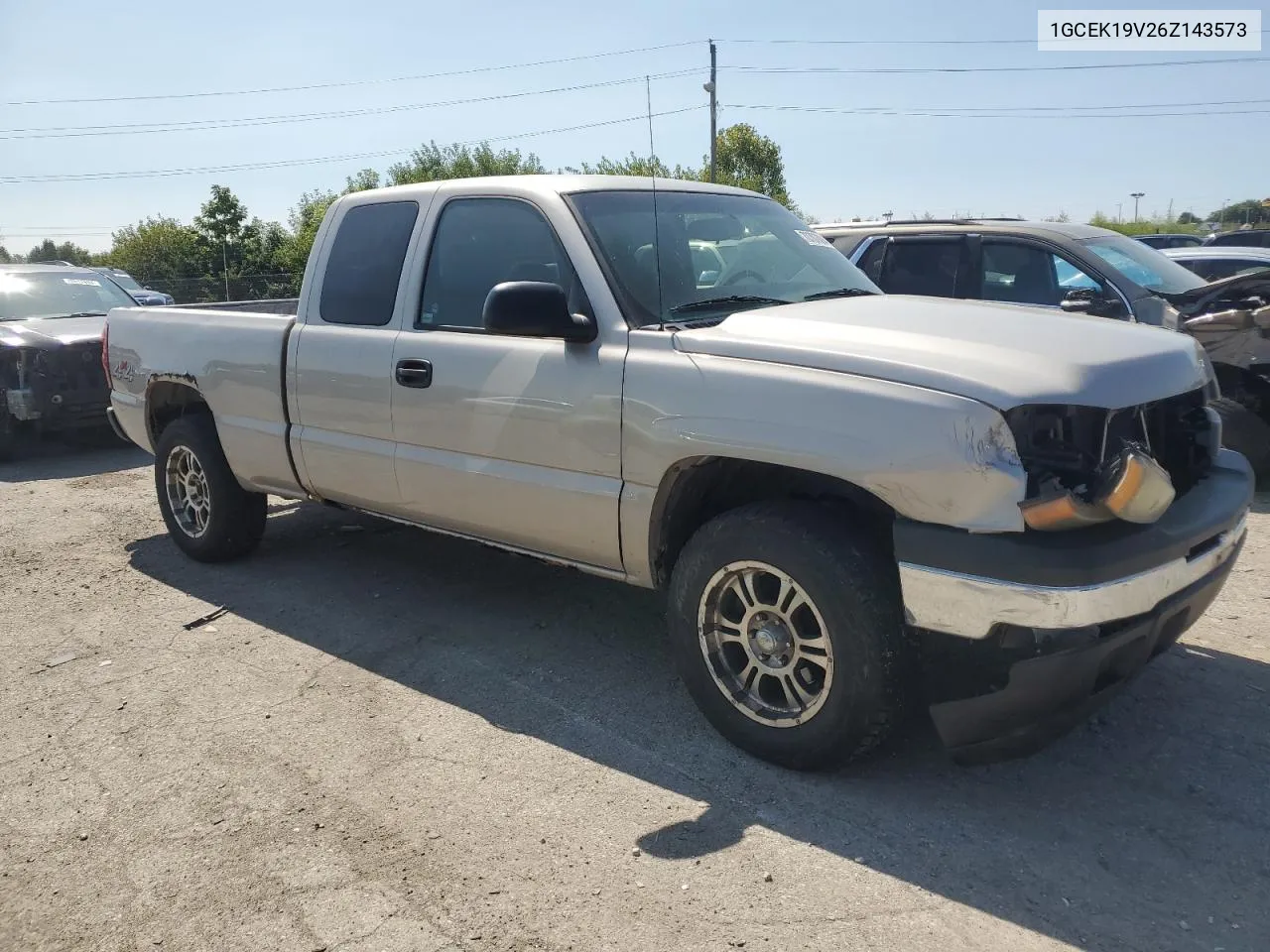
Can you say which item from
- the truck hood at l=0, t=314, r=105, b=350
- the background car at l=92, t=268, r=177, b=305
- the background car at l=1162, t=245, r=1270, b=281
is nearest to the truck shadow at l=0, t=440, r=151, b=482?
the truck hood at l=0, t=314, r=105, b=350

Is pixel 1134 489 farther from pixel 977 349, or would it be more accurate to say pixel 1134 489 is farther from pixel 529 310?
pixel 529 310

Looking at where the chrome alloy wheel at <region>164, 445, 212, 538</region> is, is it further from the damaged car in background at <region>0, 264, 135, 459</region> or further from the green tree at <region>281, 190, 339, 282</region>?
the green tree at <region>281, 190, 339, 282</region>

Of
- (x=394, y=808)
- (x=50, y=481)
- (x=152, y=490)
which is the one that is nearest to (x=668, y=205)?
(x=394, y=808)

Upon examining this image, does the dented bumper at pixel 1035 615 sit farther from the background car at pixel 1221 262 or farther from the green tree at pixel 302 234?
the green tree at pixel 302 234

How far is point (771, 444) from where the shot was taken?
324cm

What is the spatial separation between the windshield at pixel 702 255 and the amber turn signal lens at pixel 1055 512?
145 cm

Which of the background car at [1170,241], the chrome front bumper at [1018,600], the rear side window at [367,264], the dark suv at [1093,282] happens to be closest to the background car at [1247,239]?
the background car at [1170,241]

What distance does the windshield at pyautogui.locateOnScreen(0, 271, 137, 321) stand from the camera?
1065 centimetres

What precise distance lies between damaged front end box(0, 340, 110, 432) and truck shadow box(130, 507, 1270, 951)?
17.8 ft

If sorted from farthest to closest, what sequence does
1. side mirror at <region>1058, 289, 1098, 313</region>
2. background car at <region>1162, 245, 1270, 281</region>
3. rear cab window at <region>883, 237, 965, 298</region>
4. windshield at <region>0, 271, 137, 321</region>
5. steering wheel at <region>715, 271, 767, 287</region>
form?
windshield at <region>0, 271, 137, 321</region> → background car at <region>1162, 245, 1270, 281</region> → rear cab window at <region>883, 237, 965, 298</region> → side mirror at <region>1058, 289, 1098, 313</region> → steering wheel at <region>715, 271, 767, 287</region>

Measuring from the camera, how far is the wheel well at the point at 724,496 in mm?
3395

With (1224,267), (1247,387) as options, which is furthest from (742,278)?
(1224,267)

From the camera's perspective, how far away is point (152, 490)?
8297 millimetres

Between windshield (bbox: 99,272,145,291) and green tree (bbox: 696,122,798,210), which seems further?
green tree (bbox: 696,122,798,210)
